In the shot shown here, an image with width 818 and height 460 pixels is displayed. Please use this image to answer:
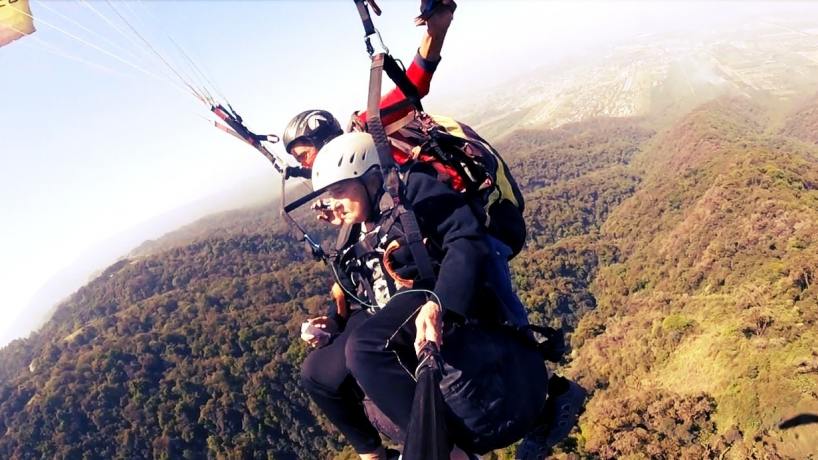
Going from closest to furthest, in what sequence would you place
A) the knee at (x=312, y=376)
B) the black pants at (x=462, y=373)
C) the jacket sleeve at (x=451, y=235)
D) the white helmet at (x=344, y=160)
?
the jacket sleeve at (x=451, y=235) → the black pants at (x=462, y=373) → the white helmet at (x=344, y=160) → the knee at (x=312, y=376)

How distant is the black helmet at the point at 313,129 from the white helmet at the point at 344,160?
1.69 meters

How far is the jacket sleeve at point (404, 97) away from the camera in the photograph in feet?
11.3

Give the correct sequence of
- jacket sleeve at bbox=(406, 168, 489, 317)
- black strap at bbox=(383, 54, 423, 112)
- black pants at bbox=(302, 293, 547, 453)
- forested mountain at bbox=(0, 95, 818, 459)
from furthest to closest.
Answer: forested mountain at bbox=(0, 95, 818, 459) → black strap at bbox=(383, 54, 423, 112) → black pants at bbox=(302, 293, 547, 453) → jacket sleeve at bbox=(406, 168, 489, 317)

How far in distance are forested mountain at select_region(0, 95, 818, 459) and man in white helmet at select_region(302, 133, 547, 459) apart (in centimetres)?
644

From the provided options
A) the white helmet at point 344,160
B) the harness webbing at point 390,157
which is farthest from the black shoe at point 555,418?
the white helmet at point 344,160

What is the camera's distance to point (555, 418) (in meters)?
3.37

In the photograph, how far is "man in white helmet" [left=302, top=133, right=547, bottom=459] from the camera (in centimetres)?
263

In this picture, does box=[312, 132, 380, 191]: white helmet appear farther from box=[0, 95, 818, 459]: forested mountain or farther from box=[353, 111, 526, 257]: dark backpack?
box=[0, 95, 818, 459]: forested mountain

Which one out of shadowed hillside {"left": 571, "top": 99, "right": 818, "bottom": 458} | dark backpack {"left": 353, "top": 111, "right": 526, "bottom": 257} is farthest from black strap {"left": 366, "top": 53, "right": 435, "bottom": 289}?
shadowed hillside {"left": 571, "top": 99, "right": 818, "bottom": 458}

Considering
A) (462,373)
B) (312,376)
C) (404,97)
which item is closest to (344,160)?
(404,97)

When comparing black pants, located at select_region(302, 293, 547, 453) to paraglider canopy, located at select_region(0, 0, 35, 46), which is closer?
black pants, located at select_region(302, 293, 547, 453)

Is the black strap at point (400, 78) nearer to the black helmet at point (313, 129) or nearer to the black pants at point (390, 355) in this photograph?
the black pants at point (390, 355)

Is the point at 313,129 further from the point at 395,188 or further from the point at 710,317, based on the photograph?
the point at 710,317

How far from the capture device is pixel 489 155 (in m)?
3.39
